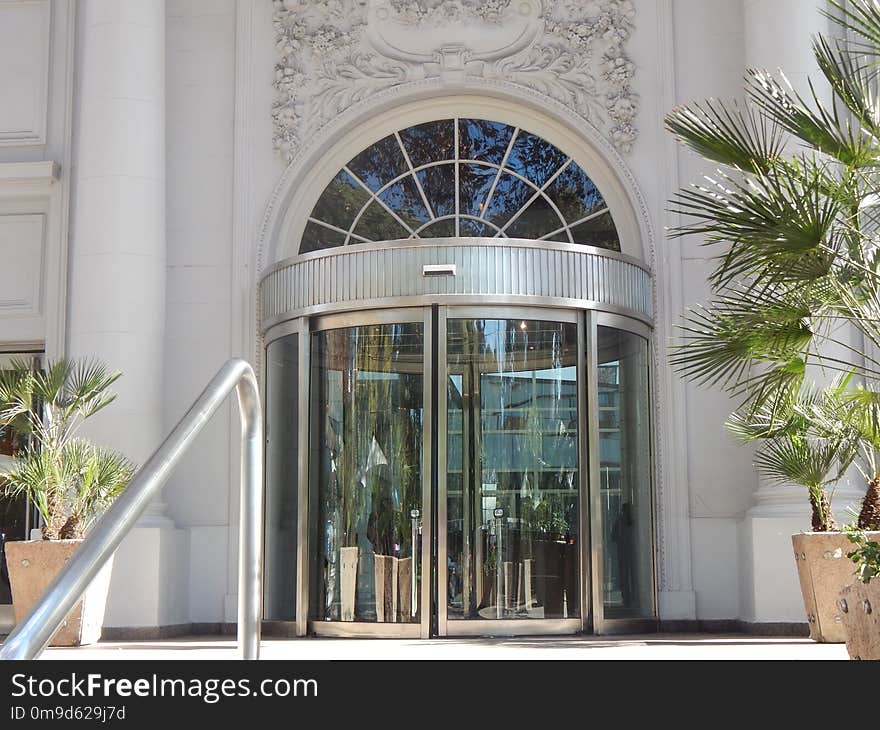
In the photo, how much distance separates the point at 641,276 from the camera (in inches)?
407

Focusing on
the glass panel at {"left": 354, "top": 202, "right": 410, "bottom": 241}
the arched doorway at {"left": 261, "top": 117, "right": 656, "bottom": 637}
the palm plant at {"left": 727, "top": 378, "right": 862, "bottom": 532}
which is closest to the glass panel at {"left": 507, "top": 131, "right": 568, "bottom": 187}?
the glass panel at {"left": 354, "top": 202, "right": 410, "bottom": 241}

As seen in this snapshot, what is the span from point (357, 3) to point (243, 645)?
8955 millimetres

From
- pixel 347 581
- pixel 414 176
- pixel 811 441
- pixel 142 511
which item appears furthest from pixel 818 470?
pixel 142 511

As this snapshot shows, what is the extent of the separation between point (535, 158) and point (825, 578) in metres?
4.77

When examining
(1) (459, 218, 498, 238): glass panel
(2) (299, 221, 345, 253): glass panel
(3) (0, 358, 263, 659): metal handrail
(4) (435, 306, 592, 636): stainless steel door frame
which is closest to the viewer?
(3) (0, 358, 263, 659): metal handrail

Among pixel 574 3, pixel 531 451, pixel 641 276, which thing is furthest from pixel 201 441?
pixel 574 3

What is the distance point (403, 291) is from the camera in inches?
373

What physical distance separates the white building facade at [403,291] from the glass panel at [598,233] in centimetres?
3

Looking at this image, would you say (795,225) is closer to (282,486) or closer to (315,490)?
(315,490)

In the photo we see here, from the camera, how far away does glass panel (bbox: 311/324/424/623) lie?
362 inches

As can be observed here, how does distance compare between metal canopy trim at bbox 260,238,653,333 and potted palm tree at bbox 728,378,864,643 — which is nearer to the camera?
potted palm tree at bbox 728,378,864,643

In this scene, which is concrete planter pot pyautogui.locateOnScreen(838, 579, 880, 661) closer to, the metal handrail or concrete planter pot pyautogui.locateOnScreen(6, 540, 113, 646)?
the metal handrail

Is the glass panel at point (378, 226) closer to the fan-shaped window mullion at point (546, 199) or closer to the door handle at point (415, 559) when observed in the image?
the fan-shaped window mullion at point (546, 199)

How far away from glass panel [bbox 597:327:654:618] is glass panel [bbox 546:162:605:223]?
1.67 metres
